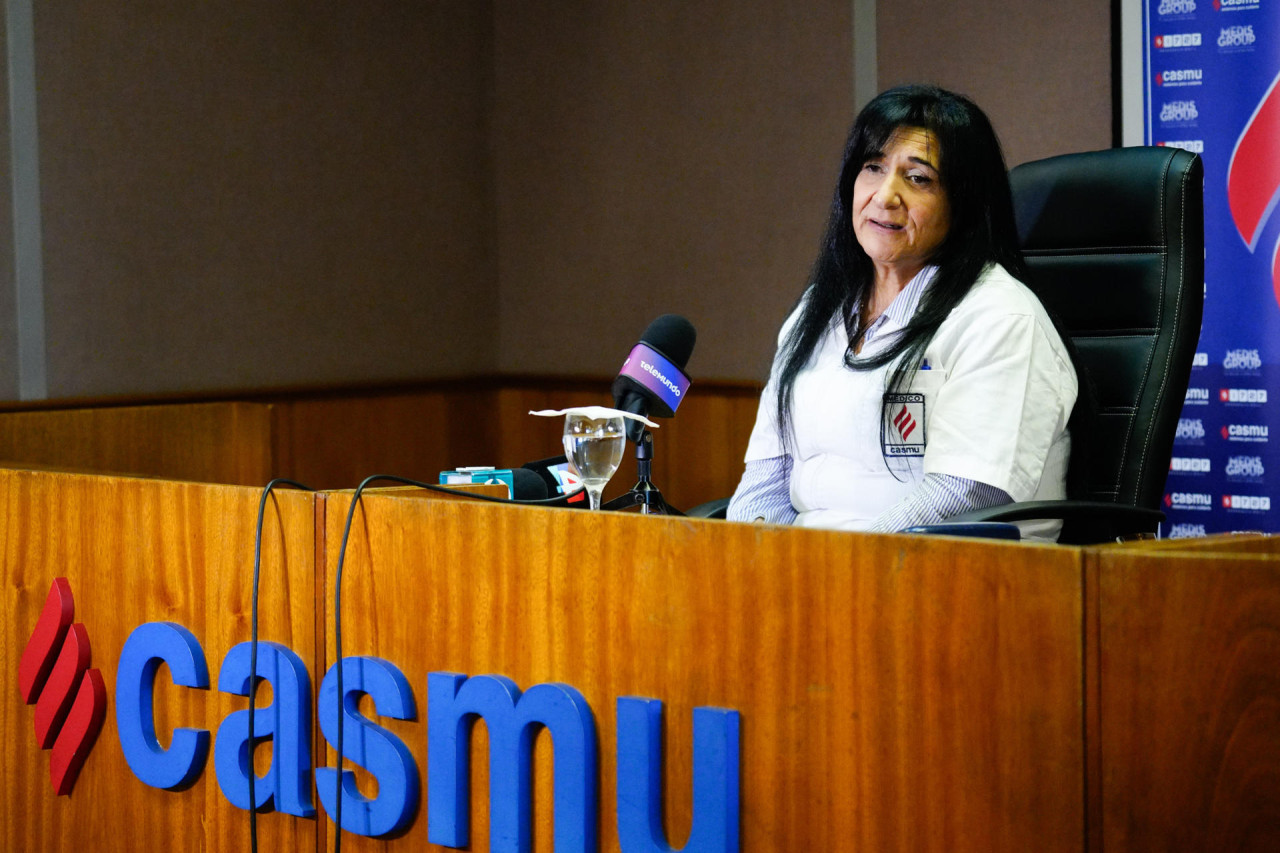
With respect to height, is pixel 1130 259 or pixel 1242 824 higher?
pixel 1130 259

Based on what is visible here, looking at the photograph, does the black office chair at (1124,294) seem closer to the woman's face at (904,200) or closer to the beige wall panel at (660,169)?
the woman's face at (904,200)

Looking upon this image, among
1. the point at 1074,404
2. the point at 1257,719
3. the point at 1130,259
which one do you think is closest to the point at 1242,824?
the point at 1257,719

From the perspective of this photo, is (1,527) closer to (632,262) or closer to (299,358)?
(299,358)

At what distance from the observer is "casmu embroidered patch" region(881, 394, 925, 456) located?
1.90 m

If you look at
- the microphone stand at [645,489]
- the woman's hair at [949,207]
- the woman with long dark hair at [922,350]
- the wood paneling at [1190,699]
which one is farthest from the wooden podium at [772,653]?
the woman's hair at [949,207]

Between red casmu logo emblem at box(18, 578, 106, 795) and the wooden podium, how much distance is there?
2 centimetres

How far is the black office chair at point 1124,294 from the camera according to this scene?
206cm

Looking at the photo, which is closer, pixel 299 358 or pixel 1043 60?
pixel 1043 60

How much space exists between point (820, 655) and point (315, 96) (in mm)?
3377

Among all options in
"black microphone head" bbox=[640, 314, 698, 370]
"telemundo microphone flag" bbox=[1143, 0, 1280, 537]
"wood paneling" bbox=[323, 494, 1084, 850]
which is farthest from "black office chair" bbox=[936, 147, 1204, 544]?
"telemundo microphone flag" bbox=[1143, 0, 1280, 537]

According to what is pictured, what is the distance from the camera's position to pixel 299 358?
13.7ft

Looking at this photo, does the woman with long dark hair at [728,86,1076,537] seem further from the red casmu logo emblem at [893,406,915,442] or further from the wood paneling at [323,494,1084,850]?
the wood paneling at [323,494,1084,850]

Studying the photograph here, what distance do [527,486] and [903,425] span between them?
A: 1.74 ft

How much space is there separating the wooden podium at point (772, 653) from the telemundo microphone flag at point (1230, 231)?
211cm
